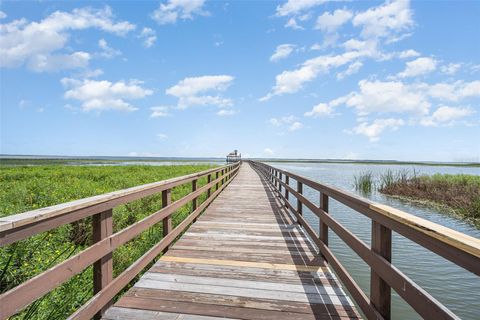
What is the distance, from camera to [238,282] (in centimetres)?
348

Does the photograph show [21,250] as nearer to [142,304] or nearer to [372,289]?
[142,304]

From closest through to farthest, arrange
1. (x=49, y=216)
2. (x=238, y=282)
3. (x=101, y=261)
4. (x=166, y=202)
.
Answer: (x=49, y=216), (x=101, y=261), (x=238, y=282), (x=166, y=202)

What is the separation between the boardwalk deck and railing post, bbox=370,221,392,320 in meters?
0.53

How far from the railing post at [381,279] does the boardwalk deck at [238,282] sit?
1.74ft

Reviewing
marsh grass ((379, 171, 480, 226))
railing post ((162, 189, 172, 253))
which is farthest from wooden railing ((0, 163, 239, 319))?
marsh grass ((379, 171, 480, 226))

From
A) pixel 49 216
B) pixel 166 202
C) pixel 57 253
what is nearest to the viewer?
pixel 49 216

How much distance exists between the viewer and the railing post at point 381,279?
2.32 meters

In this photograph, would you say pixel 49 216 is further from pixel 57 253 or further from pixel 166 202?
pixel 57 253

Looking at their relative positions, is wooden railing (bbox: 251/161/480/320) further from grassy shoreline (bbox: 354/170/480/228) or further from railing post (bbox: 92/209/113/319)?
grassy shoreline (bbox: 354/170/480/228)

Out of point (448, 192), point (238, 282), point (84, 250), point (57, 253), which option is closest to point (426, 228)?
point (238, 282)

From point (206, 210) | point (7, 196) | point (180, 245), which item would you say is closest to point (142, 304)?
point (180, 245)

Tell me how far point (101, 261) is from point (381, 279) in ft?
7.95

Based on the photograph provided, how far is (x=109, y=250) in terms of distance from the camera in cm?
268

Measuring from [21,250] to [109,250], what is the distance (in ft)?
8.44
